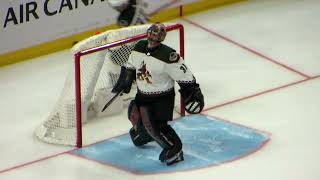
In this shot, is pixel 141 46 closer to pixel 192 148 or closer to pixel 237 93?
pixel 192 148

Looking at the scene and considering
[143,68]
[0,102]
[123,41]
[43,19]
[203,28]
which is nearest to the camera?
[143,68]

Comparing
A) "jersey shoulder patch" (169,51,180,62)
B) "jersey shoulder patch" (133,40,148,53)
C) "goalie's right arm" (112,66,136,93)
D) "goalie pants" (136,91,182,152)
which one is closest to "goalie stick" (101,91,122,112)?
"goalie's right arm" (112,66,136,93)

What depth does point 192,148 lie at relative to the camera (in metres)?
8.23

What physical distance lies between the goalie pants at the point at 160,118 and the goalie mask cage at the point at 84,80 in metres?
0.64

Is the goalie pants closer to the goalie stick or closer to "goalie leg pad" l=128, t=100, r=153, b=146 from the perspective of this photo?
"goalie leg pad" l=128, t=100, r=153, b=146

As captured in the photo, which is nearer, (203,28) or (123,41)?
(123,41)

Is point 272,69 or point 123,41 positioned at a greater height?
point 123,41

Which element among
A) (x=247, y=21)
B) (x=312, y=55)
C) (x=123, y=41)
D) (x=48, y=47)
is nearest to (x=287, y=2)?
(x=247, y=21)

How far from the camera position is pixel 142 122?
26.0 ft

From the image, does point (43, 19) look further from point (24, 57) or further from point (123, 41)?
point (123, 41)

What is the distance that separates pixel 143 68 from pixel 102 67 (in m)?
1.12

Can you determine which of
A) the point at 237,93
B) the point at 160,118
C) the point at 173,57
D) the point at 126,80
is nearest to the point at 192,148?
the point at 160,118

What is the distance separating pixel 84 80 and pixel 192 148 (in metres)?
1.14

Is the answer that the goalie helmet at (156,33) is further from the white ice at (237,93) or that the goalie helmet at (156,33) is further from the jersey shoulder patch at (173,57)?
the white ice at (237,93)
